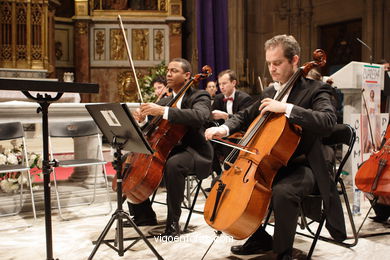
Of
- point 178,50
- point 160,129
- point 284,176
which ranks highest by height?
point 178,50

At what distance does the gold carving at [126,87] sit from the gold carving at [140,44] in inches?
17.8

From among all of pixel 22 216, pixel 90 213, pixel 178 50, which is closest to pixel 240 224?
pixel 90 213

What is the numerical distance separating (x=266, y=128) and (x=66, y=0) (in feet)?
29.0

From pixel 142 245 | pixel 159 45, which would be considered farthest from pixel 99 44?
pixel 142 245

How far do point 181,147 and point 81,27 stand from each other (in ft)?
22.6

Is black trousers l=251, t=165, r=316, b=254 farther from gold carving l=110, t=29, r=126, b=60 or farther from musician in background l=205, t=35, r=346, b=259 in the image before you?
gold carving l=110, t=29, r=126, b=60

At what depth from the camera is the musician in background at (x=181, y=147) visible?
3441 mm

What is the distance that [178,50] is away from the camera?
33.2ft

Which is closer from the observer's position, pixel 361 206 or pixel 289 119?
pixel 289 119

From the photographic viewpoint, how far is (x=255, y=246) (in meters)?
3.20

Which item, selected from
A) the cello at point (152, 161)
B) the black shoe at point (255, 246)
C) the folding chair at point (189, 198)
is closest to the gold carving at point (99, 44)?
the folding chair at point (189, 198)

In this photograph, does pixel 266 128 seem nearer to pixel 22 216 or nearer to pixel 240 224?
pixel 240 224

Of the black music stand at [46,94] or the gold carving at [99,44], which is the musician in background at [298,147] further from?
the gold carving at [99,44]

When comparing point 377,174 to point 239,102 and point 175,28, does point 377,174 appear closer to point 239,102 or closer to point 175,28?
point 239,102
